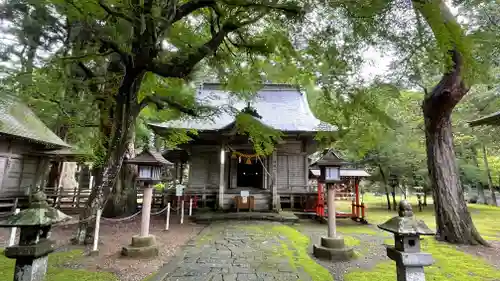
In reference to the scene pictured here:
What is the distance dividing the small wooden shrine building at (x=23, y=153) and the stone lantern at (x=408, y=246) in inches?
553

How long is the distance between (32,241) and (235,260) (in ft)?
13.6

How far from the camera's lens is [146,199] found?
6820 millimetres

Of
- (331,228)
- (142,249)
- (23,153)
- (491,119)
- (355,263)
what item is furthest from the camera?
(23,153)

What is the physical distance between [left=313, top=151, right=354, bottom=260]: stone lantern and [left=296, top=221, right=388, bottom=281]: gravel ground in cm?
19

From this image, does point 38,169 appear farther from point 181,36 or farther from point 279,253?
point 279,253

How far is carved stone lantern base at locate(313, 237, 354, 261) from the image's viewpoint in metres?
6.14

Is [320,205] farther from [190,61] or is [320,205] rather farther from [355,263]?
[190,61]

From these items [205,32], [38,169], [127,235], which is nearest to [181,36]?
[205,32]

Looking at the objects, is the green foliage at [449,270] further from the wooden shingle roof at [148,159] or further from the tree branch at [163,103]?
the tree branch at [163,103]

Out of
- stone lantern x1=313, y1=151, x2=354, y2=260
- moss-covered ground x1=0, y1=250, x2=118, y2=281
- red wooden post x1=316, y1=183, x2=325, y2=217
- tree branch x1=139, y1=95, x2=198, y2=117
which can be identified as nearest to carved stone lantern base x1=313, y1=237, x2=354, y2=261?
stone lantern x1=313, y1=151, x2=354, y2=260

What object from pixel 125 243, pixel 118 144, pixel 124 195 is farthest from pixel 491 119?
pixel 124 195

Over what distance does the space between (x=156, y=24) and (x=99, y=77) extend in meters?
3.68

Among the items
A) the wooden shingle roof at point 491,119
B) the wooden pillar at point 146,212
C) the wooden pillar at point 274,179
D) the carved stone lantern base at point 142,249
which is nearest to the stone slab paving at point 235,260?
the carved stone lantern base at point 142,249

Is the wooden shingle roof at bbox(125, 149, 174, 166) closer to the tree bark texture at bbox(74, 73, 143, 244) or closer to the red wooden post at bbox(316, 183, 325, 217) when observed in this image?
the tree bark texture at bbox(74, 73, 143, 244)
